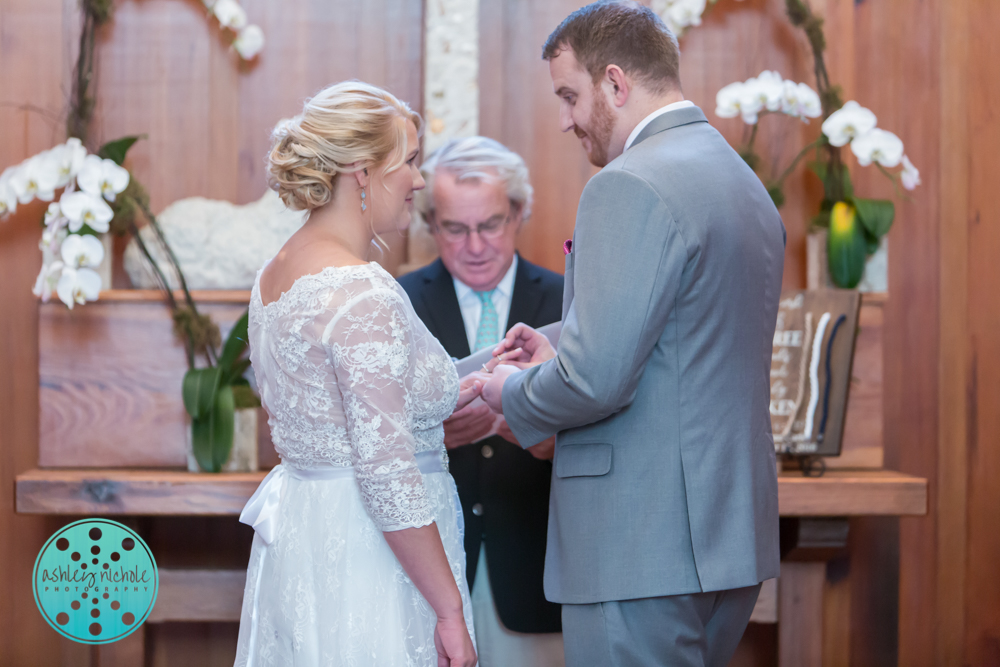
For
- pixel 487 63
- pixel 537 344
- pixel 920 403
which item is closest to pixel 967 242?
pixel 920 403

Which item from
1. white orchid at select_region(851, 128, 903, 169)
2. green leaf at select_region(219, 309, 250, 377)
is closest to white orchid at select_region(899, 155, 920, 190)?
white orchid at select_region(851, 128, 903, 169)

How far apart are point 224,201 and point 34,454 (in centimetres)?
101

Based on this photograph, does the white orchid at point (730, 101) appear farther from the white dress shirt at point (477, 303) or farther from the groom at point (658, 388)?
the groom at point (658, 388)

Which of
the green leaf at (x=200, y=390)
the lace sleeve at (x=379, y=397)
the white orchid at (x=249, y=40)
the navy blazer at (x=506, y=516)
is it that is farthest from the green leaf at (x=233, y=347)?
the lace sleeve at (x=379, y=397)

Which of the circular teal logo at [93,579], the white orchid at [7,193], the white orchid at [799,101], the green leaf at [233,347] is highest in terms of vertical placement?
the white orchid at [799,101]

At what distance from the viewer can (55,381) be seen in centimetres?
247

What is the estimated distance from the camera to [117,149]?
247cm

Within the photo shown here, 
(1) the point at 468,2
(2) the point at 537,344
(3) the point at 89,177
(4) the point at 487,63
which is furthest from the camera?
(4) the point at 487,63

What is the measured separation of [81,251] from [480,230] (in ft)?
3.62

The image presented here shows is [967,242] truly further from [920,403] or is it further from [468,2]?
[468,2]

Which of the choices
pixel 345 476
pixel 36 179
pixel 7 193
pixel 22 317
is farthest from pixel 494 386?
pixel 22 317

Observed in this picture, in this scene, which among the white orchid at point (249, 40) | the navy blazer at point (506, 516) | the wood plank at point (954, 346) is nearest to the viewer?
the navy blazer at point (506, 516)

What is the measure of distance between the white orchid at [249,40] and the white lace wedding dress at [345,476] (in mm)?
1494

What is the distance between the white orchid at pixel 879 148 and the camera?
245 cm
